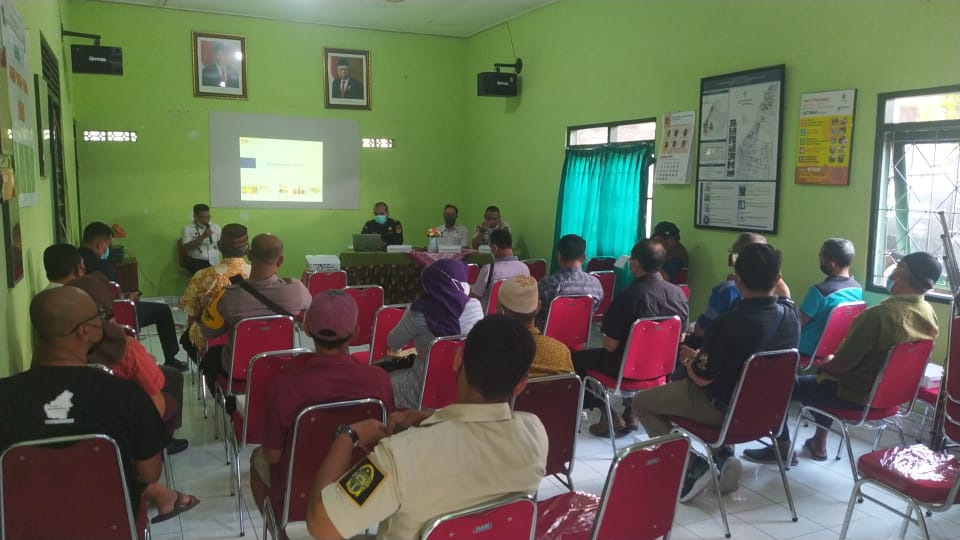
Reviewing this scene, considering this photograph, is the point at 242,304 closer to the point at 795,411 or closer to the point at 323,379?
the point at 323,379

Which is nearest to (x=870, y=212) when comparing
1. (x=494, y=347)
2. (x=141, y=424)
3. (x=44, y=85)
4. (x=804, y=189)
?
(x=804, y=189)

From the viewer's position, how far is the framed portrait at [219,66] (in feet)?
27.8

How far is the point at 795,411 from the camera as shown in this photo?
455cm

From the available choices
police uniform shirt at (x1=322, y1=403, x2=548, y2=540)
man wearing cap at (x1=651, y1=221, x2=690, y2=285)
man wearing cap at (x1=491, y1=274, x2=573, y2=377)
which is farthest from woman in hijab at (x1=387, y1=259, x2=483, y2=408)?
man wearing cap at (x1=651, y1=221, x2=690, y2=285)

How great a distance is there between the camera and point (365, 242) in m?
7.75

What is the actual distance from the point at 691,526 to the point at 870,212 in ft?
8.53

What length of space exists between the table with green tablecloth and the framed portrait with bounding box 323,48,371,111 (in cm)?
269

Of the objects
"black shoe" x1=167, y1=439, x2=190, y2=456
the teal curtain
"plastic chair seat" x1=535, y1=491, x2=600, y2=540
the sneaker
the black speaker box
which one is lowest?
"black shoe" x1=167, y1=439, x2=190, y2=456

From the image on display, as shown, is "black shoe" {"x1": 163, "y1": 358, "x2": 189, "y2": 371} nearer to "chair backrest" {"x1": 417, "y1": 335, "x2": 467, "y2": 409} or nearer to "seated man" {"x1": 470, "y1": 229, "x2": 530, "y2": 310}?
"seated man" {"x1": 470, "y1": 229, "x2": 530, "y2": 310}

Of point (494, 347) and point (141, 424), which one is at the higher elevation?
point (494, 347)

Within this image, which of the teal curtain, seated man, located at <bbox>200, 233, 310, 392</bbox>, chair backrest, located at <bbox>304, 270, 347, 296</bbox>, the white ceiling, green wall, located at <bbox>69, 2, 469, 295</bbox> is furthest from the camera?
green wall, located at <bbox>69, 2, 469, 295</bbox>

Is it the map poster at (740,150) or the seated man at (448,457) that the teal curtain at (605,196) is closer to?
the map poster at (740,150)

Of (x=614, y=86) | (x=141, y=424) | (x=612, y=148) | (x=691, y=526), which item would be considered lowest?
(x=691, y=526)

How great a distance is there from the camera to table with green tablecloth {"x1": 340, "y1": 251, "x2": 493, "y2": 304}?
24.8 feet
